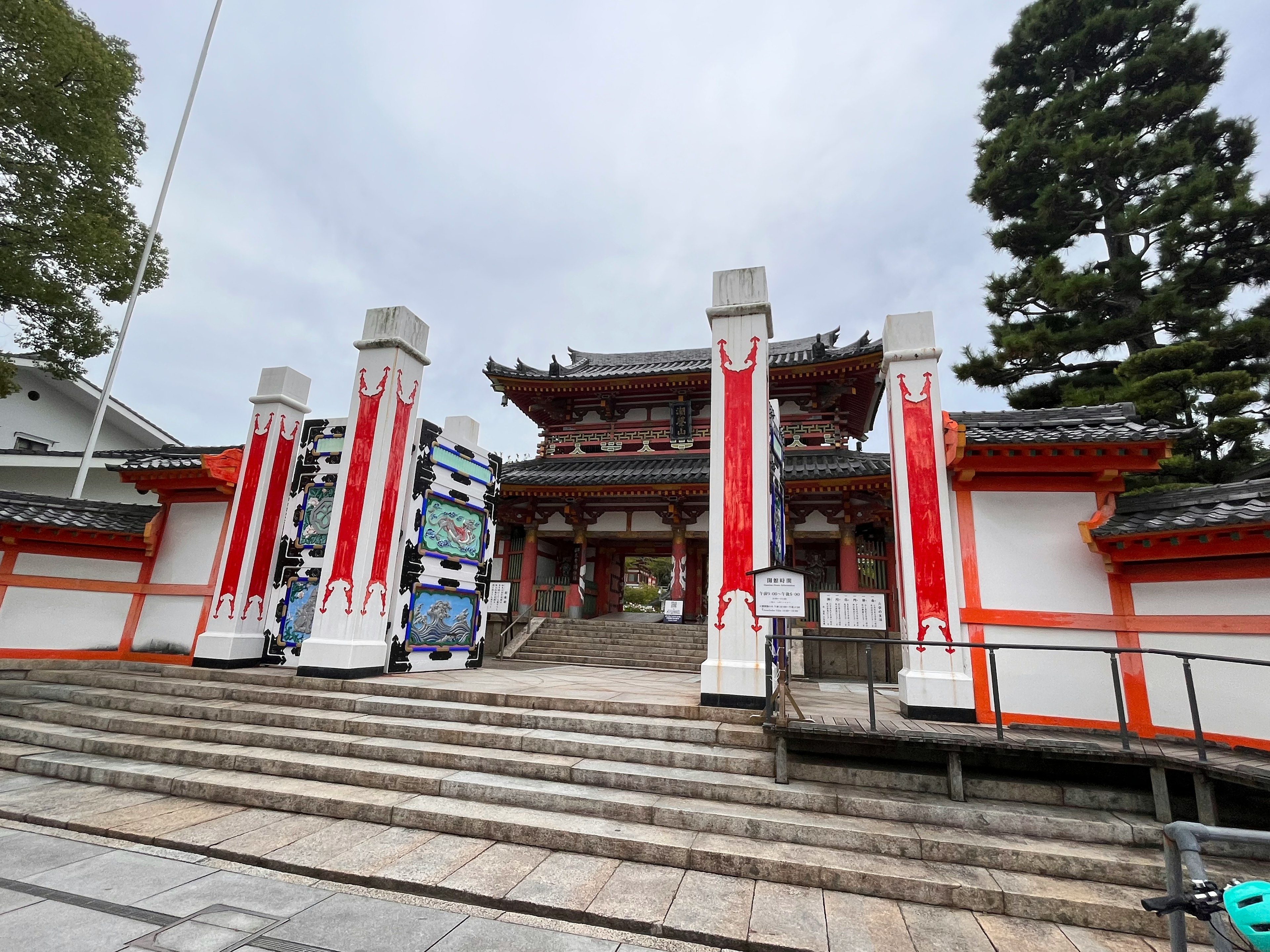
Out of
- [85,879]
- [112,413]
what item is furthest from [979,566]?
[112,413]

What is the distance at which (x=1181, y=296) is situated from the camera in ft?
41.0

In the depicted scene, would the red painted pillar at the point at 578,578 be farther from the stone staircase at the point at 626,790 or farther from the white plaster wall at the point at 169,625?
the stone staircase at the point at 626,790

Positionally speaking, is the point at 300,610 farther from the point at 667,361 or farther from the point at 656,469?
the point at 667,361

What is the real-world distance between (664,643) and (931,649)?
7.66m

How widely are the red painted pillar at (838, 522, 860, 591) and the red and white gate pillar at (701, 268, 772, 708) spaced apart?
329 inches

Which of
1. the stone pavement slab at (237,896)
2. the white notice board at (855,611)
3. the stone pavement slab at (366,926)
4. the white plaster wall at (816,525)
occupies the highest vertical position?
the white plaster wall at (816,525)

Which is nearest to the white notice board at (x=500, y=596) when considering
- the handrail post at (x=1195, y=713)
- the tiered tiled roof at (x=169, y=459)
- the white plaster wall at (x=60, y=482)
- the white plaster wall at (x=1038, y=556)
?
the tiered tiled roof at (x=169, y=459)

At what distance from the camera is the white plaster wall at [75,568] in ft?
25.3

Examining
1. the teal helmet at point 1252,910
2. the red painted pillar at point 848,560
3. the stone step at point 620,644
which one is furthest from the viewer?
the red painted pillar at point 848,560

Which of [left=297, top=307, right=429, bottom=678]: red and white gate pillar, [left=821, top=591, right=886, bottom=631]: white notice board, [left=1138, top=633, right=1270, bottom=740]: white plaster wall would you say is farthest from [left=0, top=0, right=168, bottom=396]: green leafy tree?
[left=1138, top=633, right=1270, bottom=740]: white plaster wall

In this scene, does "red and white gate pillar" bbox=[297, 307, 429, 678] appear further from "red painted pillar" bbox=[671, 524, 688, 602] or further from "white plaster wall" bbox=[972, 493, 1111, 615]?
"red painted pillar" bbox=[671, 524, 688, 602]

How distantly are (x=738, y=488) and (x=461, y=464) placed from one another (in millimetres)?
5127

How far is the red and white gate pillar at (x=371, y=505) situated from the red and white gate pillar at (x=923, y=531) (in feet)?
21.6

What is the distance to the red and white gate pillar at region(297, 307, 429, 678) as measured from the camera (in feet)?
23.3
